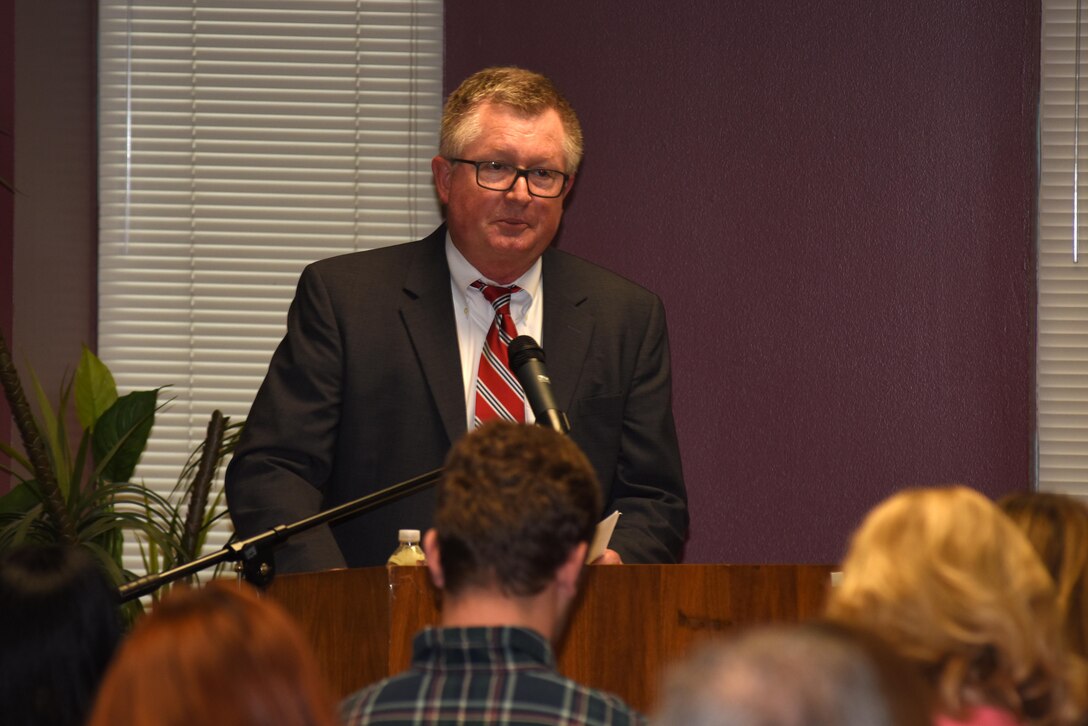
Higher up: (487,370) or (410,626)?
(487,370)

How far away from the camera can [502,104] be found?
3385 mm

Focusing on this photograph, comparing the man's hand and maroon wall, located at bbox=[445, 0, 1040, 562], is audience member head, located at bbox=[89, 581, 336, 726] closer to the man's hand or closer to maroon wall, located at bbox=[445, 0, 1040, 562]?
the man's hand

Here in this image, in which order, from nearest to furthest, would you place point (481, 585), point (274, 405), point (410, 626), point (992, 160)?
point (481, 585)
point (410, 626)
point (274, 405)
point (992, 160)

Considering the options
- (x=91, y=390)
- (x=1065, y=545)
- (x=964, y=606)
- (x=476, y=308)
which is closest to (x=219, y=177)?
(x=91, y=390)

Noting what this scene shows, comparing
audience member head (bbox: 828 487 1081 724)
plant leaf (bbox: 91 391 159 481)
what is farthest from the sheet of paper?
plant leaf (bbox: 91 391 159 481)

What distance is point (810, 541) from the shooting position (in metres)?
4.43

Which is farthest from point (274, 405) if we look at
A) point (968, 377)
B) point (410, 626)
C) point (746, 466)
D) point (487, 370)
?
point (968, 377)

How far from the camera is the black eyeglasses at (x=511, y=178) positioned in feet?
11.0

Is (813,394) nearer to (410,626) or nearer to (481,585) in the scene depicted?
(410,626)

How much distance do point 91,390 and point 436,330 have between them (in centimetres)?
130

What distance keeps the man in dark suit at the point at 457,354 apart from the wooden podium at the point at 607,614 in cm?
73

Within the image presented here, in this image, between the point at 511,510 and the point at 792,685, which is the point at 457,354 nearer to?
the point at 511,510

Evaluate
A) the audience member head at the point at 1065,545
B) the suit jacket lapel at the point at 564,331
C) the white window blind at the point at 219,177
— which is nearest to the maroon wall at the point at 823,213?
the white window blind at the point at 219,177

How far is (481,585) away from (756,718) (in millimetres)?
847
